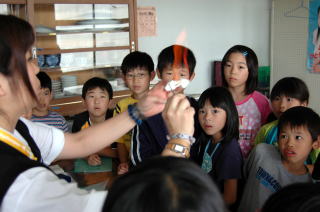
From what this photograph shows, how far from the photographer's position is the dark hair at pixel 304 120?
1.58 meters

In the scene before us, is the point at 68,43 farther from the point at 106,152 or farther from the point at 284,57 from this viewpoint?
the point at 284,57

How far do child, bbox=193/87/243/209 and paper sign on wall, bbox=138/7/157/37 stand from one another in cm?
263

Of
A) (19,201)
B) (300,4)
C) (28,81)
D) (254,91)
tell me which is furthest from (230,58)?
(300,4)

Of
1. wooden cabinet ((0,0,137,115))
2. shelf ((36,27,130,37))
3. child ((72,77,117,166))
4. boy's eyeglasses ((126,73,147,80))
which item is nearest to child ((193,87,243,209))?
boy's eyeglasses ((126,73,147,80))

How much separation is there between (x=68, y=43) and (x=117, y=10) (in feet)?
2.33

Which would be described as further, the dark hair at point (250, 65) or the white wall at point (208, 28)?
the white wall at point (208, 28)

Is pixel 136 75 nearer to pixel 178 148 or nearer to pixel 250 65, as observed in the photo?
pixel 250 65

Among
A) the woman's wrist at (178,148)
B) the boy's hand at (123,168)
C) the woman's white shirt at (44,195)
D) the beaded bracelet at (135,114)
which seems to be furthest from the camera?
the boy's hand at (123,168)

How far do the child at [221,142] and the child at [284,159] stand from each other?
0.25ft

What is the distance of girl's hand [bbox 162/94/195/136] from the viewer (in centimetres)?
103

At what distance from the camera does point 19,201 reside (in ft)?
2.60

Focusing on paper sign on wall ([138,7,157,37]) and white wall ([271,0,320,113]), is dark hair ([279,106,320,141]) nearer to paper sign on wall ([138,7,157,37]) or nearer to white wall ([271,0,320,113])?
white wall ([271,0,320,113])

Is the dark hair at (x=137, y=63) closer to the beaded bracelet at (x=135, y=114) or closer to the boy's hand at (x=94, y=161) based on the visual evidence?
the boy's hand at (x=94, y=161)

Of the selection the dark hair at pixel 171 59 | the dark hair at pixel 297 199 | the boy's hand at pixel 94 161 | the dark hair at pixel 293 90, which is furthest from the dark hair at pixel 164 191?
the dark hair at pixel 293 90
